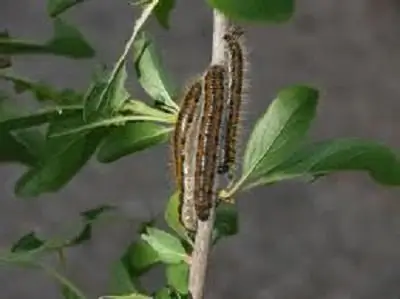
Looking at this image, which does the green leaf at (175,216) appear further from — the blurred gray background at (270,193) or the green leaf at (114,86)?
the blurred gray background at (270,193)

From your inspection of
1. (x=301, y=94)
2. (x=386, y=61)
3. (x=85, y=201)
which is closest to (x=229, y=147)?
(x=301, y=94)

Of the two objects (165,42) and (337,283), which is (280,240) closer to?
(337,283)

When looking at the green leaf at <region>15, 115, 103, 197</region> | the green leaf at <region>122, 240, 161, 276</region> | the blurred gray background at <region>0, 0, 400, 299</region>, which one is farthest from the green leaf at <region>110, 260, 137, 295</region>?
the blurred gray background at <region>0, 0, 400, 299</region>

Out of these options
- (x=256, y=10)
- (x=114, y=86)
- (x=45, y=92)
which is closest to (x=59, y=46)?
(x=45, y=92)

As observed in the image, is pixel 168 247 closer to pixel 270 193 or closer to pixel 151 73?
pixel 151 73

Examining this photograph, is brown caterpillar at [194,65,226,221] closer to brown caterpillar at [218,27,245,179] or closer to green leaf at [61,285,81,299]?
brown caterpillar at [218,27,245,179]

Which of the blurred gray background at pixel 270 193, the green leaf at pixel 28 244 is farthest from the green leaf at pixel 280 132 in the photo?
the blurred gray background at pixel 270 193

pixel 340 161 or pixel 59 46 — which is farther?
pixel 59 46
